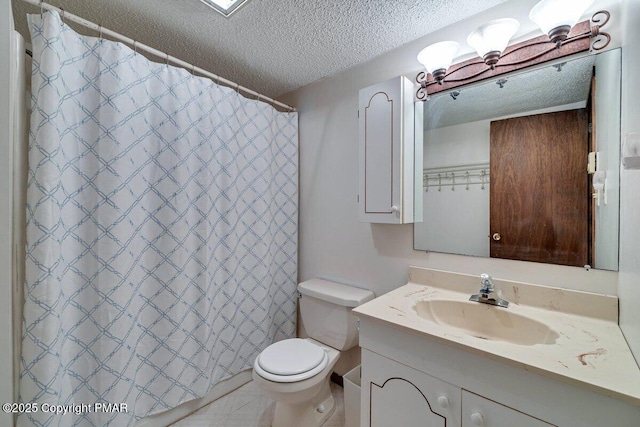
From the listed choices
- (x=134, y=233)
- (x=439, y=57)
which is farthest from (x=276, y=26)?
(x=134, y=233)

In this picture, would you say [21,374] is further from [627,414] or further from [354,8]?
[354,8]

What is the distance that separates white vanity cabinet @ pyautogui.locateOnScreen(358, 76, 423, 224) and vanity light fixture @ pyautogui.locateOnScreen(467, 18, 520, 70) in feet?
1.15

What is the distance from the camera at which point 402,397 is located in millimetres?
983

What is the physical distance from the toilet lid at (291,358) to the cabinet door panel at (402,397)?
1.15ft

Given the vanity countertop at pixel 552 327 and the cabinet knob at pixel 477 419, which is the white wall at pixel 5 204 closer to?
the vanity countertop at pixel 552 327

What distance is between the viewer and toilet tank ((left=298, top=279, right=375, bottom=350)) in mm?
1556

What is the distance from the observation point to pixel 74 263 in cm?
115

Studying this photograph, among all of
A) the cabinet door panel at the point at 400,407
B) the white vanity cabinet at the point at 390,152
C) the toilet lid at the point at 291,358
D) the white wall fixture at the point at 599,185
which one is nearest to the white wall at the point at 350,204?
the white vanity cabinet at the point at 390,152

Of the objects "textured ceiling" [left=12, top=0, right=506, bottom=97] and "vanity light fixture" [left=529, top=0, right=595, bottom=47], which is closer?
"vanity light fixture" [left=529, top=0, right=595, bottom=47]

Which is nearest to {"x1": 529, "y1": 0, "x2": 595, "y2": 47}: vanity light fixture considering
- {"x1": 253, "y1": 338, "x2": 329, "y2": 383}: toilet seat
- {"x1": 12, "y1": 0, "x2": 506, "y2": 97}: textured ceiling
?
{"x1": 12, "y1": 0, "x2": 506, "y2": 97}: textured ceiling

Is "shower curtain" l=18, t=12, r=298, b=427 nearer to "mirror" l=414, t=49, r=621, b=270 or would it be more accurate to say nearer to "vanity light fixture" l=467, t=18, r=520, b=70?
"mirror" l=414, t=49, r=621, b=270

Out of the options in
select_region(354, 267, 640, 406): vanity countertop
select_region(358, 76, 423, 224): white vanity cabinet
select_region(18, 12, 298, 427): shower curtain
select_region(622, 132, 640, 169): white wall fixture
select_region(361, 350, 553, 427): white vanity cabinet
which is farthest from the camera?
select_region(358, 76, 423, 224): white vanity cabinet

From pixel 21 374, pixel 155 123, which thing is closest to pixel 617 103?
pixel 155 123

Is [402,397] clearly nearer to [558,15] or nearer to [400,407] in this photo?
[400,407]
